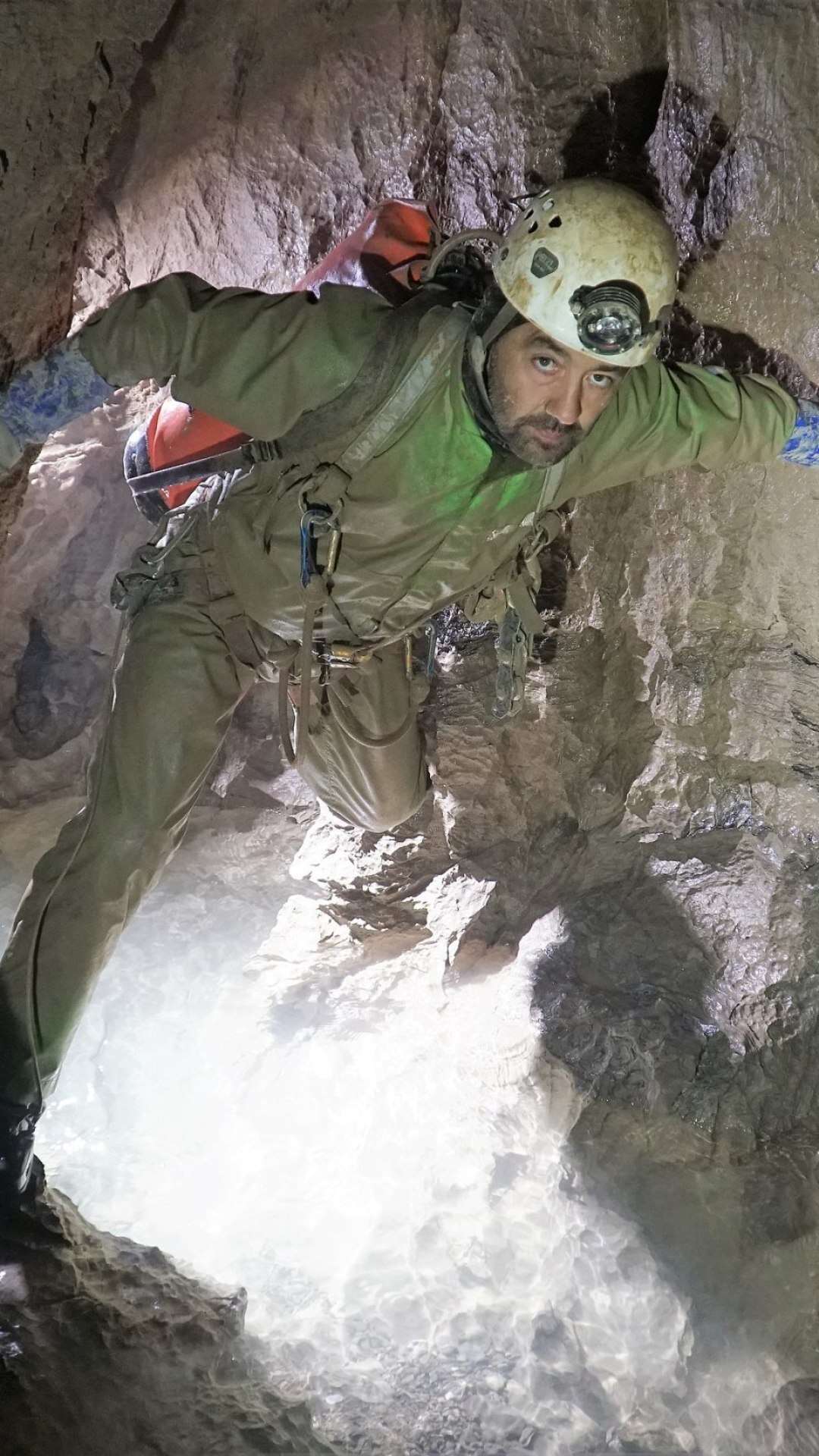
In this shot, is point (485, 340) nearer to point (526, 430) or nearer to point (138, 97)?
point (526, 430)

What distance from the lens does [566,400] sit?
2.66 m

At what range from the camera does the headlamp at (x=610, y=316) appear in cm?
250

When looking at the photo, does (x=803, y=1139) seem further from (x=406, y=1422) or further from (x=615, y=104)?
(x=615, y=104)

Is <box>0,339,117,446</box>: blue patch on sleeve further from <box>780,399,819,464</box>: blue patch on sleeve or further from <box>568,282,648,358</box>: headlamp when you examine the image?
<box>780,399,819,464</box>: blue patch on sleeve

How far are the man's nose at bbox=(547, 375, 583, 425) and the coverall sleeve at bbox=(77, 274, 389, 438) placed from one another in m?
0.49

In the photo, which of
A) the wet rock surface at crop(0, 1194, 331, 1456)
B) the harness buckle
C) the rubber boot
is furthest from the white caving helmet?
the wet rock surface at crop(0, 1194, 331, 1456)

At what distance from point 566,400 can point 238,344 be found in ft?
2.74

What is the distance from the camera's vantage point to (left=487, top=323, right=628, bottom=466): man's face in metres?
2.62

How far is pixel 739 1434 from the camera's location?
2857 millimetres

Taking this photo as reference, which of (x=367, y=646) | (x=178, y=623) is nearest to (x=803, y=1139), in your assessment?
(x=367, y=646)

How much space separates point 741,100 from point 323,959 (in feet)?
12.4

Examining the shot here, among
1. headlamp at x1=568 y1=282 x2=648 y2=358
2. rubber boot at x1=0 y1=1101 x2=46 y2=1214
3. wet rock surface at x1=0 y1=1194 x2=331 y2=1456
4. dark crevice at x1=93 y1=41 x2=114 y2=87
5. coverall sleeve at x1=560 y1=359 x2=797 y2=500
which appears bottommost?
wet rock surface at x1=0 y1=1194 x2=331 y2=1456

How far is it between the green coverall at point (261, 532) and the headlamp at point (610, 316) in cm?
30

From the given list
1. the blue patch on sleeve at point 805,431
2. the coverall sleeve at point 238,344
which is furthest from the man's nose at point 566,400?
the blue patch on sleeve at point 805,431
